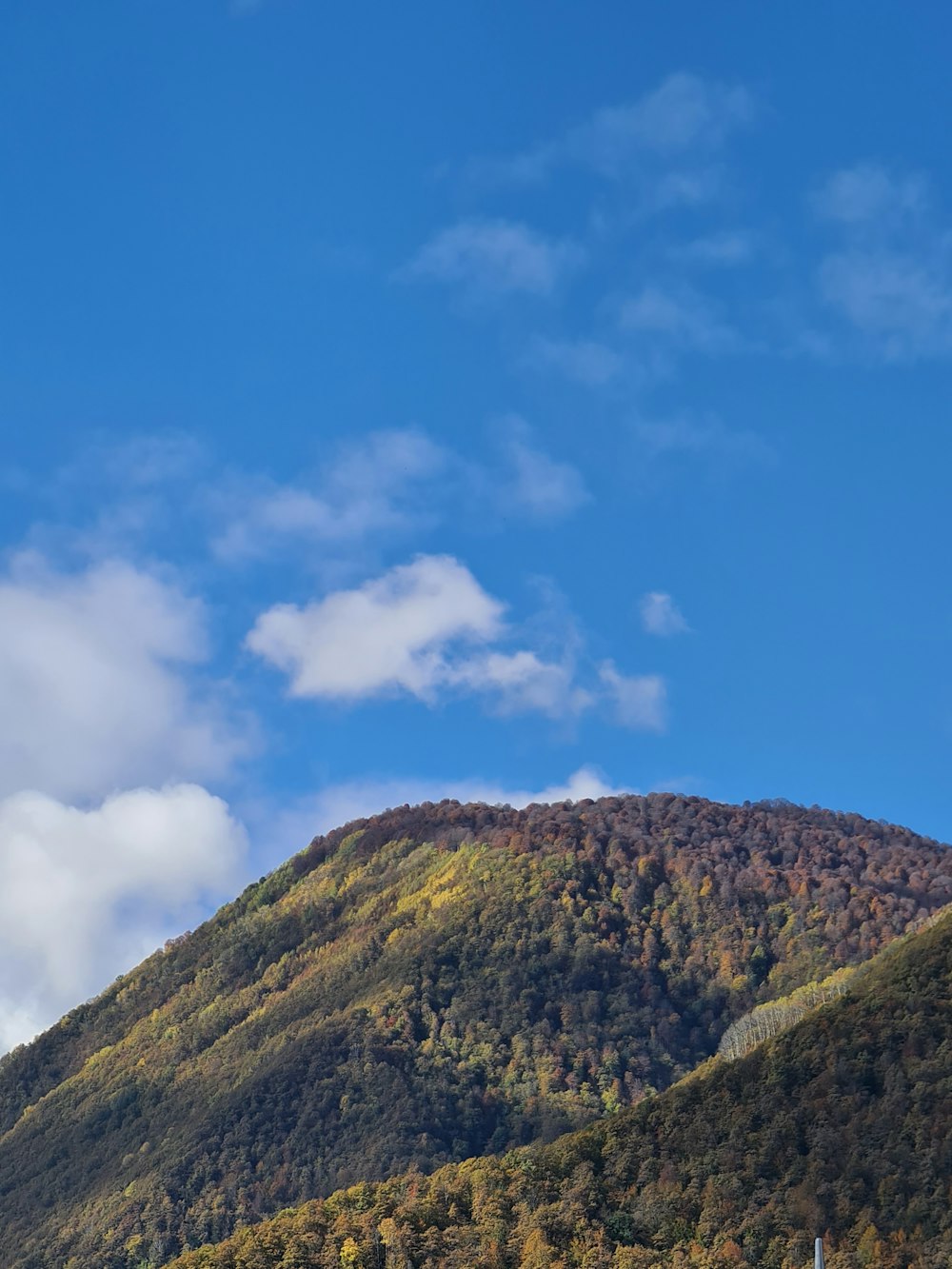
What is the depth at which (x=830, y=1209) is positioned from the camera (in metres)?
131

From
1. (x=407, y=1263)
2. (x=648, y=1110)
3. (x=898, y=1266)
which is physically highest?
(x=648, y=1110)

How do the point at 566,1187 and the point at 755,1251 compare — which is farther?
the point at 566,1187

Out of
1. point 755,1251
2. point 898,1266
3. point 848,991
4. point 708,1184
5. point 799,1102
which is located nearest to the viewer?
point 898,1266

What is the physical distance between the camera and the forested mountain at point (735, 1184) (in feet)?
421

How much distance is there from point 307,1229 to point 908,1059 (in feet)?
169

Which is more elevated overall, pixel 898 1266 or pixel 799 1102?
pixel 799 1102

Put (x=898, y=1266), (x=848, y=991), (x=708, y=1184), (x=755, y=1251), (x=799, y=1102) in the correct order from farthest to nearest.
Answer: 1. (x=848, y=991)
2. (x=799, y=1102)
3. (x=708, y=1184)
4. (x=755, y=1251)
5. (x=898, y=1266)

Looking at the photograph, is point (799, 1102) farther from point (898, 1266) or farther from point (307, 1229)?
point (307, 1229)

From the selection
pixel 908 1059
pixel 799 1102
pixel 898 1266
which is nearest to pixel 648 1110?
pixel 799 1102

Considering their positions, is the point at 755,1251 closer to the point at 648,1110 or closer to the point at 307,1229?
the point at 648,1110

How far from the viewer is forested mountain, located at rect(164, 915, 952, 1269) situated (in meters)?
128

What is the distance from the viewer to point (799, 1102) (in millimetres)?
145875

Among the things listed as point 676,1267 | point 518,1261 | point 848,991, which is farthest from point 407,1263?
point 848,991

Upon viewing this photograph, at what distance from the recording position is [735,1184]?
135875mm
